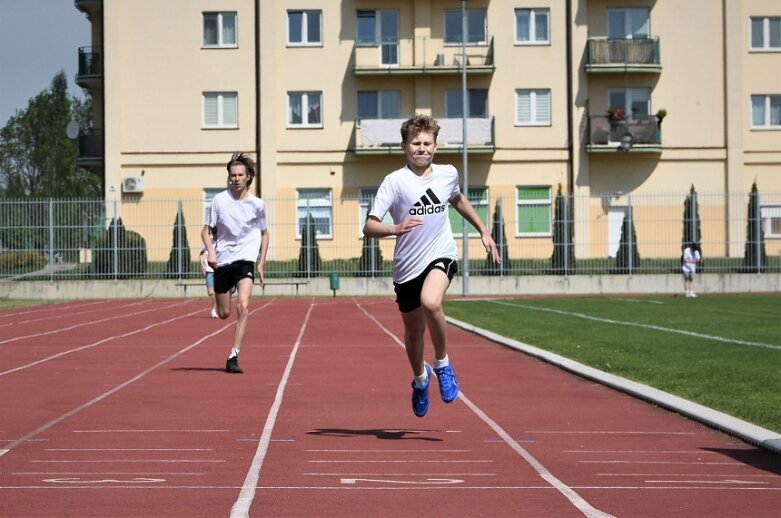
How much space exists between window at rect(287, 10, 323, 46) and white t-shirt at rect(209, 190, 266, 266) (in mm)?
36756

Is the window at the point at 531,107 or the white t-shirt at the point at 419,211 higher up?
the window at the point at 531,107

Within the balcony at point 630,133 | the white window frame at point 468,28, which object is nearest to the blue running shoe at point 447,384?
the balcony at point 630,133

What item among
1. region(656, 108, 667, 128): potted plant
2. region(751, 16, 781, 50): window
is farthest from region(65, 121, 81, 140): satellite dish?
region(751, 16, 781, 50): window

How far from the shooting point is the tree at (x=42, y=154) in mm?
101438

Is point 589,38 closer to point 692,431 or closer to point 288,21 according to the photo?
point 288,21

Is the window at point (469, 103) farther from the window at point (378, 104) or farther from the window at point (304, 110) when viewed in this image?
the window at point (304, 110)

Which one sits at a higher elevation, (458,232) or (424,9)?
(424,9)

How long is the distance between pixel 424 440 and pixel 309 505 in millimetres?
2592

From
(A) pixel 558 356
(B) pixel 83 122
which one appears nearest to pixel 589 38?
(A) pixel 558 356

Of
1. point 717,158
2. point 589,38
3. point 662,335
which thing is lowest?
point 662,335

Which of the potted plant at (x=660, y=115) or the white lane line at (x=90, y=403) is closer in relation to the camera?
the white lane line at (x=90, y=403)

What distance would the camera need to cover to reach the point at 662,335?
1995 centimetres

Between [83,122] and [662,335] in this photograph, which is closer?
[662,335]

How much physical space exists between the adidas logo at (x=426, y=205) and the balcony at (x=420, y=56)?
40856 millimetres
